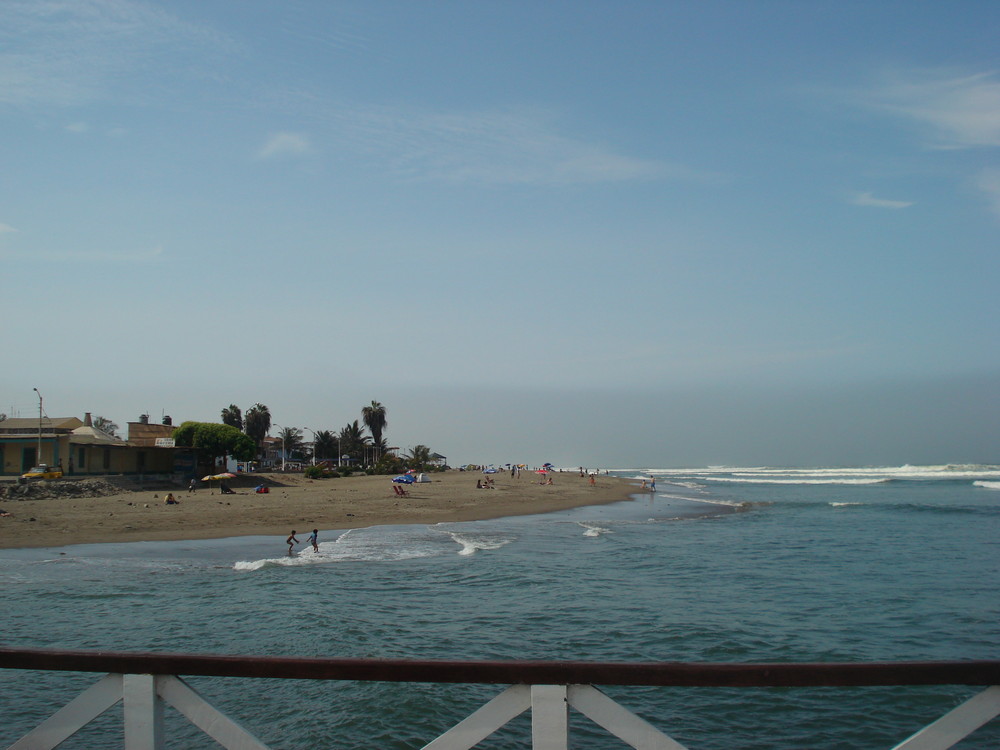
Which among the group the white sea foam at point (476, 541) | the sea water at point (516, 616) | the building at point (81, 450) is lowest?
the white sea foam at point (476, 541)

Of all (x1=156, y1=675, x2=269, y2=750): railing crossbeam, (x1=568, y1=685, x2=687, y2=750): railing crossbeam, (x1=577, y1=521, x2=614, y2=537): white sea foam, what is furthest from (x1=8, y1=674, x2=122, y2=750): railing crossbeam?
(x1=577, y1=521, x2=614, y2=537): white sea foam

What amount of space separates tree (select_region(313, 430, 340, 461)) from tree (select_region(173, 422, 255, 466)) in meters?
41.4

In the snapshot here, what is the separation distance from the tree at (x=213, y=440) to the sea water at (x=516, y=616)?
2922 centimetres

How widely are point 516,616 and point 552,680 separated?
1398cm

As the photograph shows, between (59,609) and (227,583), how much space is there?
432 cm

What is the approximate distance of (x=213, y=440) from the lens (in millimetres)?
58219

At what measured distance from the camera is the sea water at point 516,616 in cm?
1036

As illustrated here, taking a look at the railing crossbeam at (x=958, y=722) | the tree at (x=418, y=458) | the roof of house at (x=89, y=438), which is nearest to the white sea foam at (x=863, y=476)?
the tree at (x=418, y=458)

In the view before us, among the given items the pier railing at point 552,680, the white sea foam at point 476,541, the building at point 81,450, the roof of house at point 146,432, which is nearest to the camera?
the pier railing at point 552,680

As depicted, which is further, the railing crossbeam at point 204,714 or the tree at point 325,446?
the tree at point 325,446

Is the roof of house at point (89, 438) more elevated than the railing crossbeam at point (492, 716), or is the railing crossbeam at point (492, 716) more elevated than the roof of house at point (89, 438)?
the roof of house at point (89, 438)

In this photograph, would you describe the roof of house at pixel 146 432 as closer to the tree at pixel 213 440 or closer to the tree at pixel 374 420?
the tree at pixel 213 440

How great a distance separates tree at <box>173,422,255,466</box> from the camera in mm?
57969

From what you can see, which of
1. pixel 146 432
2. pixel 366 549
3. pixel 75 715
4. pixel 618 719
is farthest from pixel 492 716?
pixel 146 432
